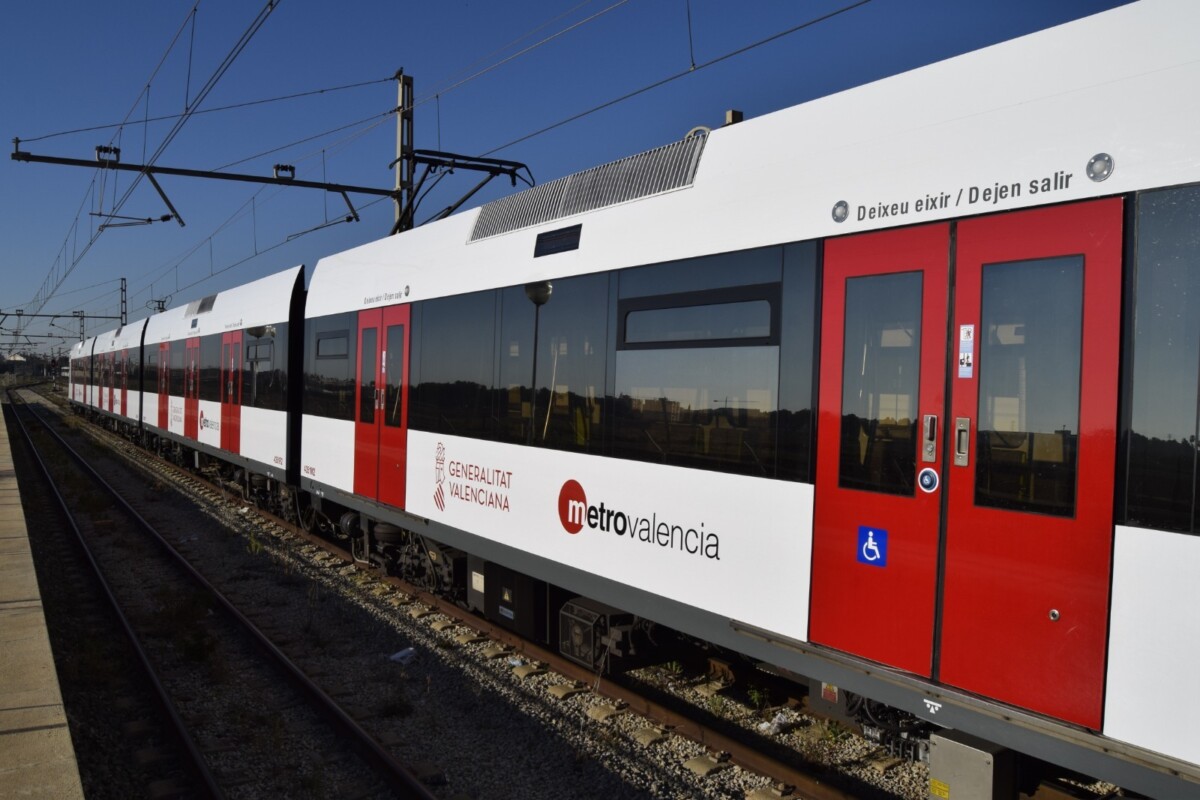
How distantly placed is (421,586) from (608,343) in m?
5.30

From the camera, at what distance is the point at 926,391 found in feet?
13.3

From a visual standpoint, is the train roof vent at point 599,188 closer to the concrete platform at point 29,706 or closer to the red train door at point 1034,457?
the red train door at point 1034,457

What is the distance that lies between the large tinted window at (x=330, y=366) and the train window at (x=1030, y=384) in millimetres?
7976

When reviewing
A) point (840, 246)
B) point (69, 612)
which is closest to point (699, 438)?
point (840, 246)

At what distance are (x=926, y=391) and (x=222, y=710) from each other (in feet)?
19.3

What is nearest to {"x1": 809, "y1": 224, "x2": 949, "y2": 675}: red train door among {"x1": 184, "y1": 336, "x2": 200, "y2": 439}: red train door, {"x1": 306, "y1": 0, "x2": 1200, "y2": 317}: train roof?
{"x1": 306, "y1": 0, "x2": 1200, "y2": 317}: train roof

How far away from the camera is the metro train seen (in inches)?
132

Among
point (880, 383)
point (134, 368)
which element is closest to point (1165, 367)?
point (880, 383)

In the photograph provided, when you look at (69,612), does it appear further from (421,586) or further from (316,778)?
(316,778)

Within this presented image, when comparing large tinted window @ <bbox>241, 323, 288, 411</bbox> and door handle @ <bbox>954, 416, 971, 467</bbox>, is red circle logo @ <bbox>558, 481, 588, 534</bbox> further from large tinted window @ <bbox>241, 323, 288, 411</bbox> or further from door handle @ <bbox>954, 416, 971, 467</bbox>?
large tinted window @ <bbox>241, 323, 288, 411</bbox>

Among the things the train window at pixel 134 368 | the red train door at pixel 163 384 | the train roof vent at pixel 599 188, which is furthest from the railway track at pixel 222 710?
the train window at pixel 134 368

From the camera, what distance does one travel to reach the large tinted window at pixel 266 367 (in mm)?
12875

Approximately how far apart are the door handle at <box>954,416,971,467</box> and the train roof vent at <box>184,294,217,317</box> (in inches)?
651

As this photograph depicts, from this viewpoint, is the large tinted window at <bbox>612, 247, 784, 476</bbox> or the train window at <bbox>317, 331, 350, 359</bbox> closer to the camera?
the large tinted window at <bbox>612, 247, 784, 476</bbox>
